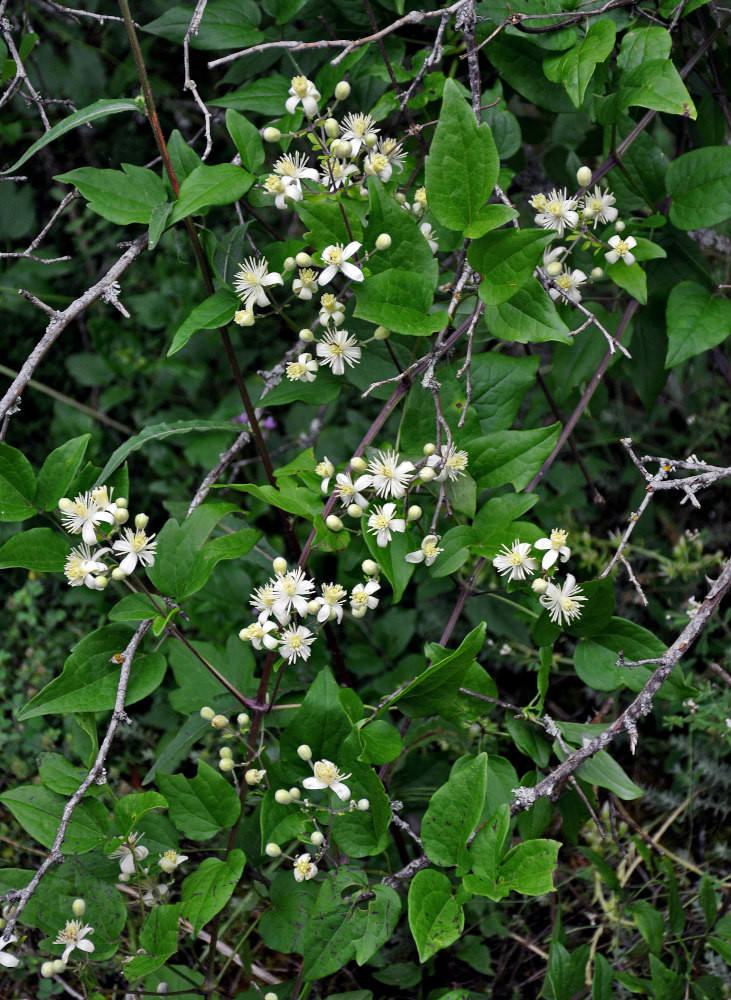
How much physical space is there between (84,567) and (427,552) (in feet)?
1.89

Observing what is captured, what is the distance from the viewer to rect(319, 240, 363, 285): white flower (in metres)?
1.30

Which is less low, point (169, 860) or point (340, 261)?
point (340, 261)

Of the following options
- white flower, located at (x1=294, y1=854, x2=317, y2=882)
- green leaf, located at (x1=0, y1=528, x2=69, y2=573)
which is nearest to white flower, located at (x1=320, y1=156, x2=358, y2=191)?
green leaf, located at (x1=0, y1=528, x2=69, y2=573)

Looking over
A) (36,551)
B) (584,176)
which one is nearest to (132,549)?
(36,551)

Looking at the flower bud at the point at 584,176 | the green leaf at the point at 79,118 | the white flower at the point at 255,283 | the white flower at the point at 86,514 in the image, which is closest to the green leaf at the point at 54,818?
the white flower at the point at 86,514

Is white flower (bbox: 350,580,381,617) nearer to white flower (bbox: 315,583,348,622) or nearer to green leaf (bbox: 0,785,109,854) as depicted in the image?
white flower (bbox: 315,583,348,622)

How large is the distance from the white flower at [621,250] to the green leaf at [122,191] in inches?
32.9

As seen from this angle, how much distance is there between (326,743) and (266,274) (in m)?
0.86

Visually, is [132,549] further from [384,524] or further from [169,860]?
[169,860]

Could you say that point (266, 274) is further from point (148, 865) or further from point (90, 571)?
point (148, 865)

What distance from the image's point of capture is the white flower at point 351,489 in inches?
53.6

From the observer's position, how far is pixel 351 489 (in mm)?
1363

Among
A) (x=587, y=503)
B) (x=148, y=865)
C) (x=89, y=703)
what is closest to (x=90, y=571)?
(x=89, y=703)

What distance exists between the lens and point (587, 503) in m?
2.33
